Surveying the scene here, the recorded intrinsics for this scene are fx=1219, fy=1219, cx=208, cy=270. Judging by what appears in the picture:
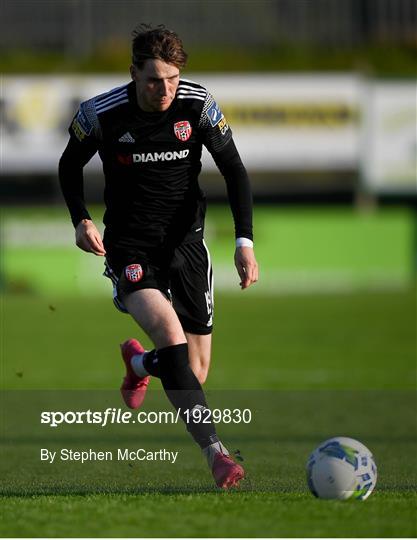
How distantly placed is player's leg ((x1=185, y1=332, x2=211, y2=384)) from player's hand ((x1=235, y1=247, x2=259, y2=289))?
74 cm

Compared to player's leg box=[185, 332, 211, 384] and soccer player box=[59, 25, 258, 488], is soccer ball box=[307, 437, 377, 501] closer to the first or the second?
soccer player box=[59, 25, 258, 488]

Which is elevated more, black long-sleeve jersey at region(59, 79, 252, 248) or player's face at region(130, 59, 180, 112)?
player's face at region(130, 59, 180, 112)

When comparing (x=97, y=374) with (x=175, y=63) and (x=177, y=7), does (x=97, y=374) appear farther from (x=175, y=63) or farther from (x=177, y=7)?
(x=177, y=7)

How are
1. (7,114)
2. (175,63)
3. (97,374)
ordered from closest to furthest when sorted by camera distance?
(175,63), (97,374), (7,114)

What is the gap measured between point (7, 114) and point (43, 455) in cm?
2055

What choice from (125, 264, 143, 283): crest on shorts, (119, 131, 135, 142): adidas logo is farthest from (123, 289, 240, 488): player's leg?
(119, 131, 135, 142): adidas logo

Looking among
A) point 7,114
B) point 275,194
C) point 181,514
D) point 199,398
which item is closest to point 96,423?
point 199,398

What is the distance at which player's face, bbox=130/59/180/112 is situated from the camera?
6012 millimetres

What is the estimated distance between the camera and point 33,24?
30.1 meters

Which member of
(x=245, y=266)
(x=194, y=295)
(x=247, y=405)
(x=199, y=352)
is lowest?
(x=247, y=405)

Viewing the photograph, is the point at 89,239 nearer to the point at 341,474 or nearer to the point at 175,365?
the point at 175,365

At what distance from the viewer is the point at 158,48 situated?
5.99m

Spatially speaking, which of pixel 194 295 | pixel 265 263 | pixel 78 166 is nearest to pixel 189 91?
pixel 78 166

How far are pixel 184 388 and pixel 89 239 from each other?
90cm
